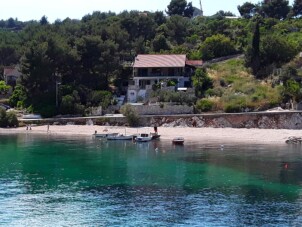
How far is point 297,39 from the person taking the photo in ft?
332

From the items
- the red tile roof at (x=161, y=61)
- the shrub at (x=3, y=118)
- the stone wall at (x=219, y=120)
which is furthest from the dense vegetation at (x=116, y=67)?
the shrub at (x=3, y=118)

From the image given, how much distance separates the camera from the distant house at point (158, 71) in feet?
300

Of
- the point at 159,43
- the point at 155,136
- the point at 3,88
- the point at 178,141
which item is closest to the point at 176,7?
the point at 159,43

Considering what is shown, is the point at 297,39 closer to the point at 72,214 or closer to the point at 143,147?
the point at 143,147

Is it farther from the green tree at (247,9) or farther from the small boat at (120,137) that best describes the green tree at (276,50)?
the green tree at (247,9)

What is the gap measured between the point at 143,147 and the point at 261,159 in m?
15.2

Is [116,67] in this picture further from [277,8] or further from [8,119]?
[277,8]

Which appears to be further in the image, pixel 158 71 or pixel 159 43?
pixel 159 43

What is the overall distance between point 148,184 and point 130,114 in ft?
109

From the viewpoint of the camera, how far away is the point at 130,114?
82.0 m

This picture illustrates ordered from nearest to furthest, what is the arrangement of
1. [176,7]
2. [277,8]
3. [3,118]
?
[3,118], [277,8], [176,7]

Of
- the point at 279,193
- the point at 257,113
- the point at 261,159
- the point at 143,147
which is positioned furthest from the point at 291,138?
the point at 279,193

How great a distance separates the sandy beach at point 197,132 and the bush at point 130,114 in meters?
1.38

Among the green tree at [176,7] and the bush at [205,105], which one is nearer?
the bush at [205,105]
